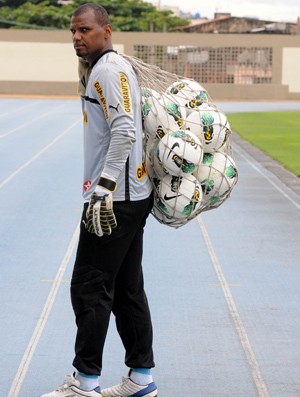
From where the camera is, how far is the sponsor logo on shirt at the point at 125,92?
4.55 meters

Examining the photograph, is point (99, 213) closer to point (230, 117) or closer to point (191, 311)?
point (191, 311)

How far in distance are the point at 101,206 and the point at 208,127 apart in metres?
0.74

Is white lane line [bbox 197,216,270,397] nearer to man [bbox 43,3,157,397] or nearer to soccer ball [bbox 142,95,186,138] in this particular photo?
man [bbox 43,3,157,397]

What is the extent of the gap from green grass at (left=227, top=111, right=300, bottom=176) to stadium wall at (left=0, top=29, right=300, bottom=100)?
1802cm

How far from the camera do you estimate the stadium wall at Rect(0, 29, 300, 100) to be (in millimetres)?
58344

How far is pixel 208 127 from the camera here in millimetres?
4930

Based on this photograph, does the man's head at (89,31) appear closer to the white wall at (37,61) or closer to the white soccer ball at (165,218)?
the white soccer ball at (165,218)

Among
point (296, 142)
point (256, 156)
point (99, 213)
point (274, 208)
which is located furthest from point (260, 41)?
point (99, 213)

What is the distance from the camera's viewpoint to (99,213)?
454cm

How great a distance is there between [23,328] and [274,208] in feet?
22.0

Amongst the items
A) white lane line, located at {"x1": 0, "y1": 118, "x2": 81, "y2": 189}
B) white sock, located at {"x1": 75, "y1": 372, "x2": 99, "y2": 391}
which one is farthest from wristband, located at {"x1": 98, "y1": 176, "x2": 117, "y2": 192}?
white lane line, located at {"x1": 0, "y1": 118, "x2": 81, "y2": 189}

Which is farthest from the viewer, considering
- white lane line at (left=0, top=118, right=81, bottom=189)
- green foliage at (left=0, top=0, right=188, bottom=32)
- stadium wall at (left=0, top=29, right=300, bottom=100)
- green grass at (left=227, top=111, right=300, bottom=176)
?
green foliage at (left=0, top=0, right=188, bottom=32)

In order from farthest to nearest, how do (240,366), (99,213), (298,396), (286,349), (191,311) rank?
1. (191,311)
2. (286,349)
3. (240,366)
4. (298,396)
5. (99,213)

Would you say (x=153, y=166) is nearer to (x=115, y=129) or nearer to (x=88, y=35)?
(x=115, y=129)
